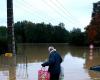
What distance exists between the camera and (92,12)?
277 ft

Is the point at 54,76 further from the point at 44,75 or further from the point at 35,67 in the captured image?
the point at 35,67

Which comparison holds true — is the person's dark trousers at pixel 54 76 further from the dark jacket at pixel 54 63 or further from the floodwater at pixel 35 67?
the floodwater at pixel 35 67

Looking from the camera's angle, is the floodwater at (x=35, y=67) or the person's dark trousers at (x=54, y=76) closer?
the person's dark trousers at (x=54, y=76)

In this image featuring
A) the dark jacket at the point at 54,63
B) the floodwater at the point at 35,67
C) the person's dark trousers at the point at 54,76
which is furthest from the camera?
the floodwater at the point at 35,67

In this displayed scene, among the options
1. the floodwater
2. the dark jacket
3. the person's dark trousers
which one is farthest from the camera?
the floodwater

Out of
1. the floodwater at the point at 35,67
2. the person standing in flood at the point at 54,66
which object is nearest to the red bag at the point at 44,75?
the person standing in flood at the point at 54,66

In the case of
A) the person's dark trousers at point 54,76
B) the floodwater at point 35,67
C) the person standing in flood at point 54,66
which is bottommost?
the floodwater at point 35,67

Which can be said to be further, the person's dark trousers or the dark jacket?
the person's dark trousers

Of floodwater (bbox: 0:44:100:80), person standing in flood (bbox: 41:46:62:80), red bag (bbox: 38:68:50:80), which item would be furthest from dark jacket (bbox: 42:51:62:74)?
floodwater (bbox: 0:44:100:80)

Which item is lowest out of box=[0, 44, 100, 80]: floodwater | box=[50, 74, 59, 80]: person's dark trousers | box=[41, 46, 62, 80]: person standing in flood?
box=[0, 44, 100, 80]: floodwater

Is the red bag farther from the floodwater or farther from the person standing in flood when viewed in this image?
the floodwater

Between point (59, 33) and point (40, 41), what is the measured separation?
269 inches

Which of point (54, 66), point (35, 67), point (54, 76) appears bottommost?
point (35, 67)

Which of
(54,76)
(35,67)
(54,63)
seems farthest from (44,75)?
(35,67)
